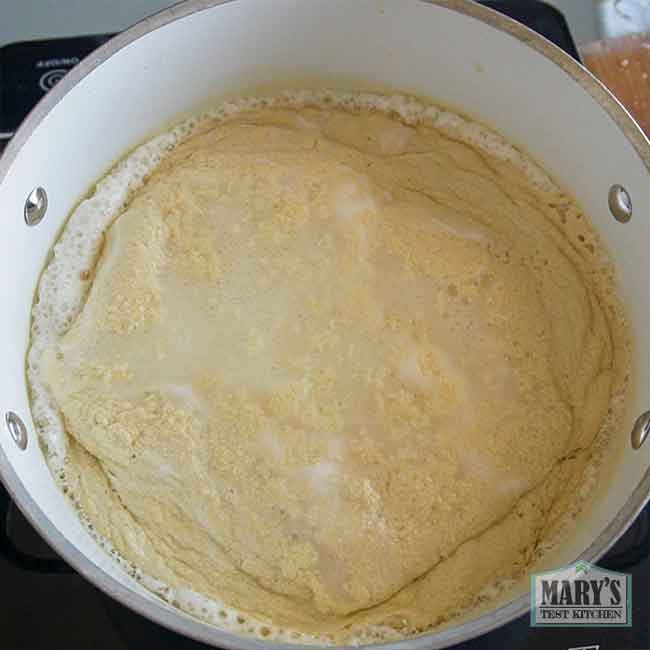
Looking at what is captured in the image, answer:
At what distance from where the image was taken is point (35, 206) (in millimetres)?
1017

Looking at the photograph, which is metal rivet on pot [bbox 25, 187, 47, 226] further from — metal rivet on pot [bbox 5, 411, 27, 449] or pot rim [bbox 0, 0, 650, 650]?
metal rivet on pot [bbox 5, 411, 27, 449]

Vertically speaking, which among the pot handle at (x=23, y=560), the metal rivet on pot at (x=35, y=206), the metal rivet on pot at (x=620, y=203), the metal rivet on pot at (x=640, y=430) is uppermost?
the metal rivet on pot at (x=35, y=206)

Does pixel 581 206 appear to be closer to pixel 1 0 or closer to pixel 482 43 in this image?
pixel 482 43

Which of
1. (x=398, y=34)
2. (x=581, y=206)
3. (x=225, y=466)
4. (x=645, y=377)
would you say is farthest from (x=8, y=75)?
(x=645, y=377)

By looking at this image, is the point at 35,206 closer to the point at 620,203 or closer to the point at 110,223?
the point at 110,223

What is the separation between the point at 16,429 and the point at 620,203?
681mm

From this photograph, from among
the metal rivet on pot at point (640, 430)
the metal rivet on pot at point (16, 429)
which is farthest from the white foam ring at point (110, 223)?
the metal rivet on pot at point (640, 430)

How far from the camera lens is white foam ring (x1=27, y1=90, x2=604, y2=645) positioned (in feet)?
3.00

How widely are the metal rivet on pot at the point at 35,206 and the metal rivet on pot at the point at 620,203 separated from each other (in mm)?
621

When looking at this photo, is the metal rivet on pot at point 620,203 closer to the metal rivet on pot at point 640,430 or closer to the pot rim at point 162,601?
the pot rim at point 162,601

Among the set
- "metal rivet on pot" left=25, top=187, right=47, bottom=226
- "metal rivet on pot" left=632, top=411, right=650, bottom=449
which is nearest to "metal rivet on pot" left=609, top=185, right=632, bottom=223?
"metal rivet on pot" left=632, top=411, right=650, bottom=449

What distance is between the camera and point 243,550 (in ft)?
3.09

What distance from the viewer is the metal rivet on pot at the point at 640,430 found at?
0.92m

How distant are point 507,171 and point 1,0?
83cm
